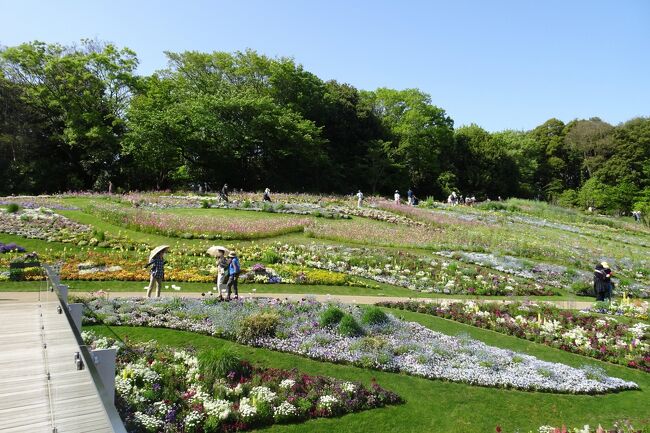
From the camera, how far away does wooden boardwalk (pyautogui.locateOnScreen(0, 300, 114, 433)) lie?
→ 4195mm

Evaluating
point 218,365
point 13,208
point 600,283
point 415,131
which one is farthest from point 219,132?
point 218,365

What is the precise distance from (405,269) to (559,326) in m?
7.13

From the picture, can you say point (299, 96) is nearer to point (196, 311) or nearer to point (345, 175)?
point (345, 175)

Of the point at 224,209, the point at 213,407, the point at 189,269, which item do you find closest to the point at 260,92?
the point at 224,209

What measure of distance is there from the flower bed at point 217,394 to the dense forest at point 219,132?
36759mm

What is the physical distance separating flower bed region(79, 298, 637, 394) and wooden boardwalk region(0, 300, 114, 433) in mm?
2831

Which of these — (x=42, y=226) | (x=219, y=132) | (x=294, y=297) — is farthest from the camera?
(x=219, y=132)

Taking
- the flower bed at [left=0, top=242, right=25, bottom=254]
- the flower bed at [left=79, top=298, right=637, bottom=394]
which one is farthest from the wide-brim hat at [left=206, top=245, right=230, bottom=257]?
the flower bed at [left=0, top=242, right=25, bottom=254]

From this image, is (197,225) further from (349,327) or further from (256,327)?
(349,327)

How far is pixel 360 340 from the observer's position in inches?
426

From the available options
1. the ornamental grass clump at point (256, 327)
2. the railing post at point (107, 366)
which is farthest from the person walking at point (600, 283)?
the railing post at point (107, 366)

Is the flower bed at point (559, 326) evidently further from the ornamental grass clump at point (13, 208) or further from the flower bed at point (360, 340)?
the ornamental grass clump at point (13, 208)

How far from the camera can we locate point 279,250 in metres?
21.2

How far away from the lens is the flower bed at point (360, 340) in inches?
392
